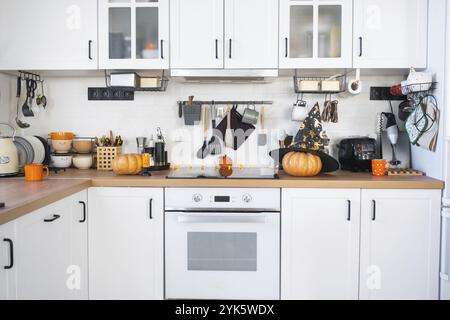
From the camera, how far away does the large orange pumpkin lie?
2.65m

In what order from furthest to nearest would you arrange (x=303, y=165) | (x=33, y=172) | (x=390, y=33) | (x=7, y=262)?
(x=390, y=33)
(x=303, y=165)
(x=33, y=172)
(x=7, y=262)

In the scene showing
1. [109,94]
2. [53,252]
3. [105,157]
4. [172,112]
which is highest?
[109,94]

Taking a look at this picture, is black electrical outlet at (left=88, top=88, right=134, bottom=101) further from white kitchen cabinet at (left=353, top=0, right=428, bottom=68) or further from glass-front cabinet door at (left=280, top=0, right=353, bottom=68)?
white kitchen cabinet at (left=353, top=0, right=428, bottom=68)

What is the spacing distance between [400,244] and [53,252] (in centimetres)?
192

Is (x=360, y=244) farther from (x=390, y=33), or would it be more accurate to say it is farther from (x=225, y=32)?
(x=225, y=32)

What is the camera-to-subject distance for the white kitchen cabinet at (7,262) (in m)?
1.55

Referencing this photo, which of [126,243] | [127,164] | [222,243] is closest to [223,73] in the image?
[127,164]

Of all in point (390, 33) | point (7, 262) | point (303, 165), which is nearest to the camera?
point (7, 262)

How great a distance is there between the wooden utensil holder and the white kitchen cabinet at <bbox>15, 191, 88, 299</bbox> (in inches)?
21.7

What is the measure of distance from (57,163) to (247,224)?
148cm

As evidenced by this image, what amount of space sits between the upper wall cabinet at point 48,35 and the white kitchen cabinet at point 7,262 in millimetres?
1479

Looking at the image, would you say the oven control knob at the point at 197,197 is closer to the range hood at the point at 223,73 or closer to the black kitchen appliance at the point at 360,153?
the range hood at the point at 223,73

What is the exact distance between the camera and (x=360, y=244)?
2.51 m

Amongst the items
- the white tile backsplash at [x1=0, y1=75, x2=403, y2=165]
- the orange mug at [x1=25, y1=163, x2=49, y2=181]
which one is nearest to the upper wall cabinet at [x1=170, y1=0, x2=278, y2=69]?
the white tile backsplash at [x1=0, y1=75, x2=403, y2=165]
